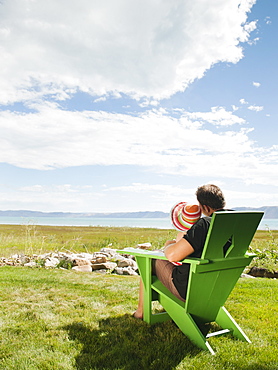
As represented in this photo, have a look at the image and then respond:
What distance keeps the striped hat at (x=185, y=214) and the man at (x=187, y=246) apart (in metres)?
0.09

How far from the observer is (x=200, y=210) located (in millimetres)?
2881

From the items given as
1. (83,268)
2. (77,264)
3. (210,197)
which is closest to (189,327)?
(210,197)

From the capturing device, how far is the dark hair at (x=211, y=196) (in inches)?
114

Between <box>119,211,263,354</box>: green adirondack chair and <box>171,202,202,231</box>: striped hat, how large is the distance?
0.29 m

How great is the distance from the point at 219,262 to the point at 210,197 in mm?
602

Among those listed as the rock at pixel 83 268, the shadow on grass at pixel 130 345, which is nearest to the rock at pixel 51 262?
the rock at pixel 83 268

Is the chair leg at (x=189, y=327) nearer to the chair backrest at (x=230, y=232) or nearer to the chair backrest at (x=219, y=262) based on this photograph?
the chair backrest at (x=219, y=262)

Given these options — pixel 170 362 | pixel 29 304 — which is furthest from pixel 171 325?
pixel 29 304

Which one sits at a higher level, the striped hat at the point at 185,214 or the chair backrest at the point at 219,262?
the striped hat at the point at 185,214

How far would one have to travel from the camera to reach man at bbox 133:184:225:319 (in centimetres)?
272

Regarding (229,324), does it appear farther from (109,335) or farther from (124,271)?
(124,271)

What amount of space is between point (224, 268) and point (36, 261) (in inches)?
274

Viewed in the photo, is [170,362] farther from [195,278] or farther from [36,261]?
[36,261]

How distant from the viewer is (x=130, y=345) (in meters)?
2.98
